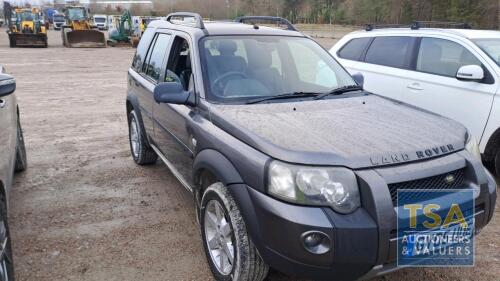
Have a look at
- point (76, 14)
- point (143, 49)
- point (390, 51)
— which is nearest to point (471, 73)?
point (390, 51)

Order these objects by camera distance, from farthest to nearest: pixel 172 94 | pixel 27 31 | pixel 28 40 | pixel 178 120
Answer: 1. pixel 27 31
2. pixel 28 40
3. pixel 178 120
4. pixel 172 94

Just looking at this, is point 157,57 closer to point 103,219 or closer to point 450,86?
point 103,219

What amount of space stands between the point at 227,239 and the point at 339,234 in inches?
34.6

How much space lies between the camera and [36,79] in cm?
1324

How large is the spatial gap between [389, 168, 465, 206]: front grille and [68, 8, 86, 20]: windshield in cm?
2941

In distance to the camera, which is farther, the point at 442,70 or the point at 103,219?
the point at 442,70

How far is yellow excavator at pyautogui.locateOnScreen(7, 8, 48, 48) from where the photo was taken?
82.7 ft

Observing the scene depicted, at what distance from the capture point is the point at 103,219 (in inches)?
160

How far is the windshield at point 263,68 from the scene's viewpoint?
3.46 meters

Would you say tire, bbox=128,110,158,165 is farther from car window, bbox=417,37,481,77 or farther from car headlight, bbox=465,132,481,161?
car window, bbox=417,37,481,77

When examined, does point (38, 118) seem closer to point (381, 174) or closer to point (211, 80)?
point (211, 80)

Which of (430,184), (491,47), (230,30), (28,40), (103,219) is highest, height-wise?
(28,40)

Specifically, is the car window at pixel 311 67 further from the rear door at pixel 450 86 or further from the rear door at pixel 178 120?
the rear door at pixel 450 86

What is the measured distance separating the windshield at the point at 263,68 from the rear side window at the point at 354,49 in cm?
257
